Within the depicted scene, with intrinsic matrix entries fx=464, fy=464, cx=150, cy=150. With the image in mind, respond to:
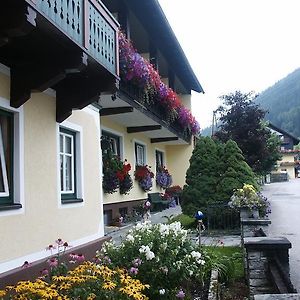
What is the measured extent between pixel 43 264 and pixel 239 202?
6.25 meters

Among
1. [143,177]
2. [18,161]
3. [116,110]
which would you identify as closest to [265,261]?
[18,161]

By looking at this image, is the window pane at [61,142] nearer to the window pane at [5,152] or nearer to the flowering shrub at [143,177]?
the window pane at [5,152]

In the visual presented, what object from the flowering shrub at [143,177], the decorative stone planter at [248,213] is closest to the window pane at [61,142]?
the decorative stone planter at [248,213]

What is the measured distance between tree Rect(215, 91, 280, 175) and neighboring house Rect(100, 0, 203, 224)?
613cm

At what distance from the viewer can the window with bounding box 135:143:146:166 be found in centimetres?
1873

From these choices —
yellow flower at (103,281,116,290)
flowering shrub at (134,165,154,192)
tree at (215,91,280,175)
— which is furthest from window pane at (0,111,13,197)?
tree at (215,91,280,175)

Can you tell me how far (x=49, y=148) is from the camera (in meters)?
7.71

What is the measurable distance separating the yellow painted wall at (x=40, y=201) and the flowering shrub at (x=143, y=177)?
8.67 meters

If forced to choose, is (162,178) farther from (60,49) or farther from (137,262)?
(137,262)

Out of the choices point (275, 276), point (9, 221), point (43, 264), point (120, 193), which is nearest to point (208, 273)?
point (275, 276)

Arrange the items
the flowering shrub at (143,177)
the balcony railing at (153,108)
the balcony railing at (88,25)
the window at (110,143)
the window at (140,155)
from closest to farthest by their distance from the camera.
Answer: the balcony railing at (88,25), the balcony railing at (153,108), the window at (110,143), the flowering shrub at (143,177), the window at (140,155)

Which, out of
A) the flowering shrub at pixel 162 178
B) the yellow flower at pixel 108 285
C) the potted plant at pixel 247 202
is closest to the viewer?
the yellow flower at pixel 108 285

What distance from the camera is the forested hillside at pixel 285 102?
151750mm

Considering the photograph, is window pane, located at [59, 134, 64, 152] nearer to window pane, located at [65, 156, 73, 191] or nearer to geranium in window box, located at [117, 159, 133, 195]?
window pane, located at [65, 156, 73, 191]
